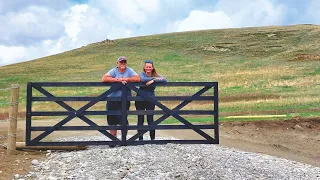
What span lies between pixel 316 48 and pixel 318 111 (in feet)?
149

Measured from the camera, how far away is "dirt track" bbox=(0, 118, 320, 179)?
1742cm

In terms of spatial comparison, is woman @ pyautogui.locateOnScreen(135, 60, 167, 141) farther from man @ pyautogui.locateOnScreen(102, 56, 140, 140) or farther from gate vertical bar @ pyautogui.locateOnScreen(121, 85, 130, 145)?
gate vertical bar @ pyautogui.locateOnScreen(121, 85, 130, 145)

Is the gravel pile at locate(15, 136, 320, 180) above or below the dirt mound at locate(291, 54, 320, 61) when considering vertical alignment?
below

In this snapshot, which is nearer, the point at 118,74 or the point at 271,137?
the point at 118,74

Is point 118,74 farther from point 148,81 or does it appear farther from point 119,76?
point 148,81

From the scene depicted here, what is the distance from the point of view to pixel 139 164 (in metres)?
12.3

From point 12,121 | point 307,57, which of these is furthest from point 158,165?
point 307,57

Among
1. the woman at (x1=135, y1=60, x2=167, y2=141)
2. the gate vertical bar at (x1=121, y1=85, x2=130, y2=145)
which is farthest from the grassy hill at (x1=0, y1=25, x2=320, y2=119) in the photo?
the gate vertical bar at (x1=121, y1=85, x2=130, y2=145)

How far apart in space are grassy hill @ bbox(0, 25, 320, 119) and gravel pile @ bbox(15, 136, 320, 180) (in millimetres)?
11360

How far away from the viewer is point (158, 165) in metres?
12.2

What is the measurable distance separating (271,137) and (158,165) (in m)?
9.62

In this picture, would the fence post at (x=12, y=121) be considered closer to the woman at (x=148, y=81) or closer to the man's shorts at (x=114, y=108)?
the man's shorts at (x=114, y=108)

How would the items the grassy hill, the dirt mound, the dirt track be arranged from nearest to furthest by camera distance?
the dirt track < the grassy hill < the dirt mound

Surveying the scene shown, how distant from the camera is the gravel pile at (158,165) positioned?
11711mm
